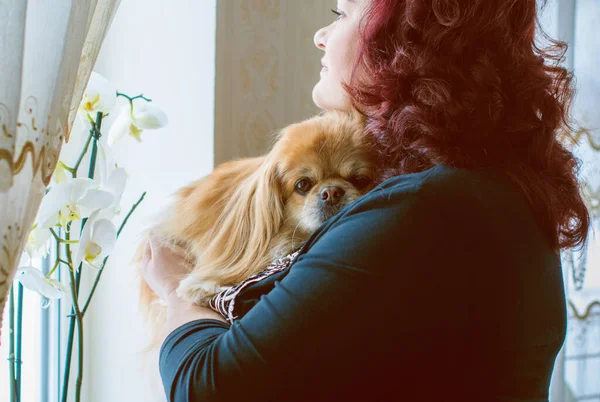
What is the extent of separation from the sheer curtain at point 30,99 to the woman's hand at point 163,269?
448 millimetres

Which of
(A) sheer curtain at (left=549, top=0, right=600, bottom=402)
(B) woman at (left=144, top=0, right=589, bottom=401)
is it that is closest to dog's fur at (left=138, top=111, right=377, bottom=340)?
(B) woman at (left=144, top=0, right=589, bottom=401)

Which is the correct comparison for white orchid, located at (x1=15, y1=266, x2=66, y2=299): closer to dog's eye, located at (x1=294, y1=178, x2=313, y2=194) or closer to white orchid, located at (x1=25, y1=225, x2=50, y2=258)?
white orchid, located at (x1=25, y1=225, x2=50, y2=258)

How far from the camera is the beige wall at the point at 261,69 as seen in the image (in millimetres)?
1472

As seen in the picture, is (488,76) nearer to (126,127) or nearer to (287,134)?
(287,134)

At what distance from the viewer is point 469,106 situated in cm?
85

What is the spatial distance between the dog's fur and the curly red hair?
0.15 meters

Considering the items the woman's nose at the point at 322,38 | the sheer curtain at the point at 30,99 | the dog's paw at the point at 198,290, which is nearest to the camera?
the sheer curtain at the point at 30,99

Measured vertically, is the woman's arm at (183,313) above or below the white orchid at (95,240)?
below

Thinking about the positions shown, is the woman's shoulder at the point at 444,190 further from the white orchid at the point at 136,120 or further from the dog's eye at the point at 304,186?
the white orchid at the point at 136,120

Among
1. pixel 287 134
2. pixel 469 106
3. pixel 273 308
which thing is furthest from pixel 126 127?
pixel 469 106

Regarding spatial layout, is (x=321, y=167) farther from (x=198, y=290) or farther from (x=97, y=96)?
(x=97, y=96)

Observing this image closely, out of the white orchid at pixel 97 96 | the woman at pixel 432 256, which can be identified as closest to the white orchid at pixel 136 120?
the white orchid at pixel 97 96

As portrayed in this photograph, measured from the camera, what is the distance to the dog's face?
107cm

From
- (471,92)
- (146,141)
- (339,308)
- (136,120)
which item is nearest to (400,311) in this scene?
(339,308)
